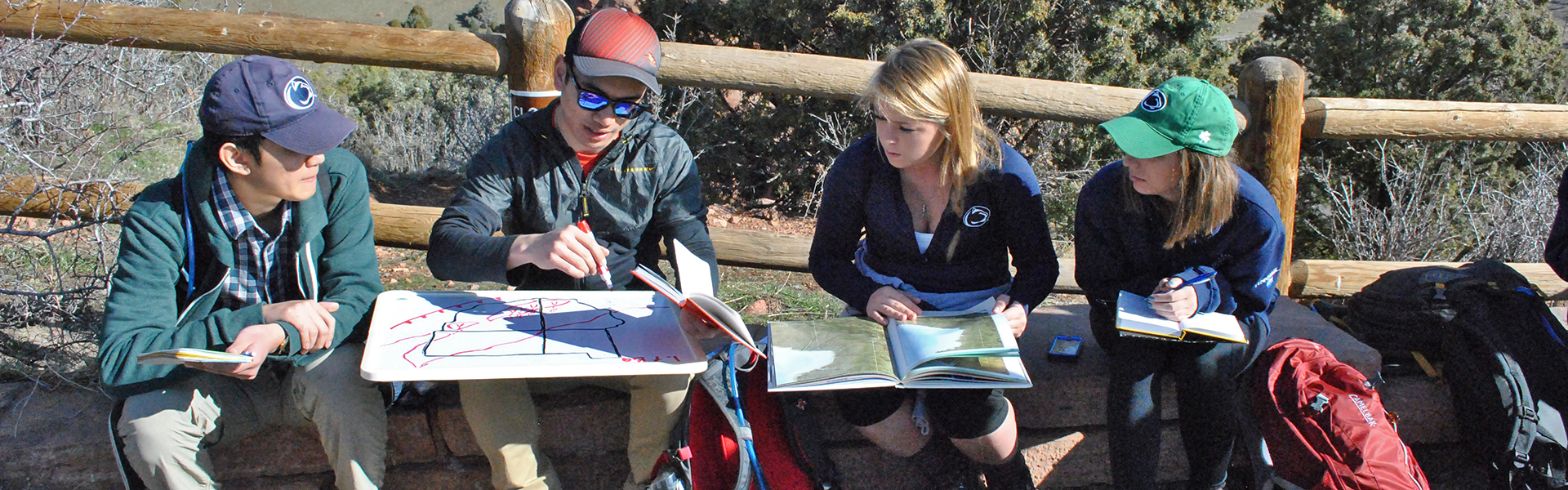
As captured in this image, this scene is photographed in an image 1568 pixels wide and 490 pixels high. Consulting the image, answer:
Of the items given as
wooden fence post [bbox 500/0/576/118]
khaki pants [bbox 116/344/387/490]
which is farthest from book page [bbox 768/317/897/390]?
wooden fence post [bbox 500/0/576/118]

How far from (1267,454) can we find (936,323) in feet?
3.03

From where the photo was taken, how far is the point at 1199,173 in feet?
8.25

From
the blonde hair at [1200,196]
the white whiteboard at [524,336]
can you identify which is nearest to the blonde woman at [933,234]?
the blonde hair at [1200,196]

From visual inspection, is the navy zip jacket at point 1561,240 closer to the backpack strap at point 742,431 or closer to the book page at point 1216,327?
the book page at point 1216,327

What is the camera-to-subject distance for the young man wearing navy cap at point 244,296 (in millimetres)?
2127

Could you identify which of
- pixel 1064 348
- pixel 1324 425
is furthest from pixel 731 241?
pixel 1324 425

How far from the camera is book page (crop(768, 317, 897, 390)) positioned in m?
2.17

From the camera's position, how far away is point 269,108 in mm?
2135

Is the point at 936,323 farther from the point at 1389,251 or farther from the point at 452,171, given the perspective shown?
the point at 452,171

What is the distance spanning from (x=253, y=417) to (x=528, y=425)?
2.11ft

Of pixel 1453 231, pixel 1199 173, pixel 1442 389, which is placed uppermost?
pixel 1199 173

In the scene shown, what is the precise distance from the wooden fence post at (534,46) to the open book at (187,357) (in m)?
1.67

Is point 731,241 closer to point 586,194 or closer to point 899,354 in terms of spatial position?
point 586,194

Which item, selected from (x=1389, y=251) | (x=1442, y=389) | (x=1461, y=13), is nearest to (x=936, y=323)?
(x=1442, y=389)
